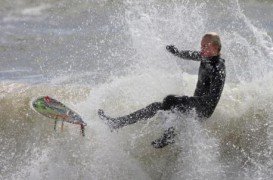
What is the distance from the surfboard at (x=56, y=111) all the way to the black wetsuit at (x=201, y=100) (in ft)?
1.97

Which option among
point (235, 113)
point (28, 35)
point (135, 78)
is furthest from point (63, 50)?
point (235, 113)

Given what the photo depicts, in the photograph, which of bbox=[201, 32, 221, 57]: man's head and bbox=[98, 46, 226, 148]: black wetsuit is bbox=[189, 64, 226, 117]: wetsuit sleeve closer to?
bbox=[98, 46, 226, 148]: black wetsuit

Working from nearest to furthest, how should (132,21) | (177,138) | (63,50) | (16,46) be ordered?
1. (177,138)
2. (132,21)
3. (63,50)
4. (16,46)

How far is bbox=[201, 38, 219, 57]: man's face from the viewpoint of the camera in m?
7.93

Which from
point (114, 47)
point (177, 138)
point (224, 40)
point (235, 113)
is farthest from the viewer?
point (114, 47)

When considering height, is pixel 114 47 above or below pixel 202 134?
below

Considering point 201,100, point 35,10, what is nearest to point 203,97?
point 201,100

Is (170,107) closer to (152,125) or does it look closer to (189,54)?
(152,125)

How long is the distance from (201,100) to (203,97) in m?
0.05

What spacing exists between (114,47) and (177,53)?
281 inches

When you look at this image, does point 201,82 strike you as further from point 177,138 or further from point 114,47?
point 114,47

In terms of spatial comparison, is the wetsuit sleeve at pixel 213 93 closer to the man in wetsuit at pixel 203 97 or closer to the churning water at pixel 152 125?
the man in wetsuit at pixel 203 97

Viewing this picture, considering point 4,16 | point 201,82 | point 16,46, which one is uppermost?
point 201,82

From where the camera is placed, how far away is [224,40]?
11.4 meters
